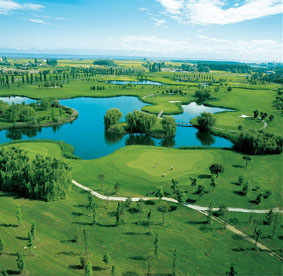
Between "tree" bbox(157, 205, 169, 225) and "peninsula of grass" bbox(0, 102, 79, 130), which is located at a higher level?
"peninsula of grass" bbox(0, 102, 79, 130)

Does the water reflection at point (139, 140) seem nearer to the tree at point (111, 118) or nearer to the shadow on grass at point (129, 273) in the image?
the tree at point (111, 118)

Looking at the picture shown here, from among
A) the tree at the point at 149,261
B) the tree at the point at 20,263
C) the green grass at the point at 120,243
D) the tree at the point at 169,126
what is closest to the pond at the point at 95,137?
the tree at the point at 169,126

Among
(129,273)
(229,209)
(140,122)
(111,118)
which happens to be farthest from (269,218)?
(111,118)

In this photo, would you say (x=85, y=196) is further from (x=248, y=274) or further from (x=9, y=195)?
(x=248, y=274)

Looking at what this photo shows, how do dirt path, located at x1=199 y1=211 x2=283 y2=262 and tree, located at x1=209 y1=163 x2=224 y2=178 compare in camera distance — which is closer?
dirt path, located at x1=199 y1=211 x2=283 y2=262

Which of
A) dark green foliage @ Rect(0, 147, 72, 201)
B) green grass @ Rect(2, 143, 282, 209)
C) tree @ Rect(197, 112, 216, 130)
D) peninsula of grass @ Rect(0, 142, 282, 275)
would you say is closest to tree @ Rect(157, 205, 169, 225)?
peninsula of grass @ Rect(0, 142, 282, 275)

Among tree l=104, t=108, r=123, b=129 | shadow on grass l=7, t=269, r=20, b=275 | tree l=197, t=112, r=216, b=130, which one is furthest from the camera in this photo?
tree l=197, t=112, r=216, b=130

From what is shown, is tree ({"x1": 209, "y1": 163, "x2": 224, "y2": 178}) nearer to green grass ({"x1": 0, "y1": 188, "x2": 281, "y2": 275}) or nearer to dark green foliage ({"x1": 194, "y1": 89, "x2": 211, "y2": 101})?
green grass ({"x1": 0, "y1": 188, "x2": 281, "y2": 275})

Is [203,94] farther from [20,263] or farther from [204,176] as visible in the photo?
[20,263]
